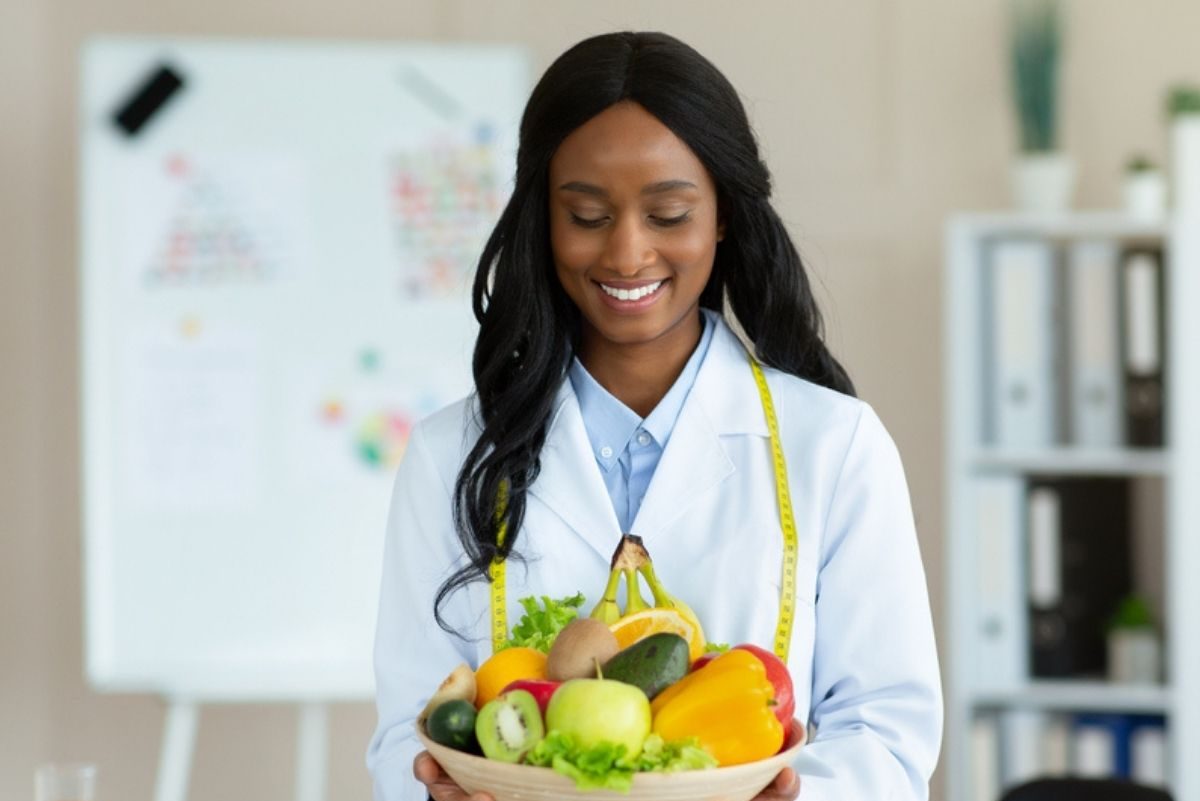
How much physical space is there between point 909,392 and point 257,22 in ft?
6.20

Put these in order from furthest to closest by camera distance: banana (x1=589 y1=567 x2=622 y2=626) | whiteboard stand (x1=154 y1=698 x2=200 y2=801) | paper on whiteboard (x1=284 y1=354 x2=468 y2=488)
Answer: paper on whiteboard (x1=284 y1=354 x2=468 y2=488), whiteboard stand (x1=154 y1=698 x2=200 y2=801), banana (x1=589 y1=567 x2=622 y2=626)

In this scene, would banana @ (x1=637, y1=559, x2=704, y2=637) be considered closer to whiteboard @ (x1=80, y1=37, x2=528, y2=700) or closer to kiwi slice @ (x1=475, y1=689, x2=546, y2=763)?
kiwi slice @ (x1=475, y1=689, x2=546, y2=763)

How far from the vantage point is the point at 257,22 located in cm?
412

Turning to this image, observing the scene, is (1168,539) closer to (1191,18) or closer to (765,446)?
(1191,18)

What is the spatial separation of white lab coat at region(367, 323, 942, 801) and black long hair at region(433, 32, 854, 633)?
0.03 meters

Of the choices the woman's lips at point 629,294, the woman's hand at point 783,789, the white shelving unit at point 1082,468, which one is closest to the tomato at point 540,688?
the woman's hand at point 783,789

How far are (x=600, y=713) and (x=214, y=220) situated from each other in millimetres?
2544

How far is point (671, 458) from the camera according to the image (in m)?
1.76

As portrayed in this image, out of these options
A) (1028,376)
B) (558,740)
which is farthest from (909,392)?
(558,740)

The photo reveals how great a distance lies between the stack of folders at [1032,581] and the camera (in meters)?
3.68

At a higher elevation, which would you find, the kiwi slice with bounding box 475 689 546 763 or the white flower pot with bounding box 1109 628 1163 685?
the kiwi slice with bounding box 475 689 546 763

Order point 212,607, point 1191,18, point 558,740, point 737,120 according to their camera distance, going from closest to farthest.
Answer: point 558,740
point 737,120
point 212,607
point 1191,18

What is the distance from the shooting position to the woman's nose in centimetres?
160

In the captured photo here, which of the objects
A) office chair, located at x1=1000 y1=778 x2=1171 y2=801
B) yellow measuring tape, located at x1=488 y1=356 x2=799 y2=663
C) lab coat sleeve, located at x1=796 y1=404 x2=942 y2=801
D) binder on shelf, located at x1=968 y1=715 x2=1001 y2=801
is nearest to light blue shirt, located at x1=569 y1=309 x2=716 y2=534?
yellow measuring tape, located at x1=488 y1=356 x2=799 y2=663
